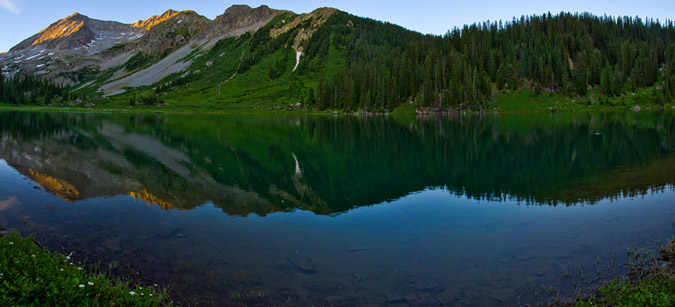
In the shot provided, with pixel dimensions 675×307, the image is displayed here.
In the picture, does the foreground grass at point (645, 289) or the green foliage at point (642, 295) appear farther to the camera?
the foreground grass at point (645, 289)

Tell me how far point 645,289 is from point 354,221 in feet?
36.5

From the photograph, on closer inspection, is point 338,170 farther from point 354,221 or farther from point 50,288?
point 50,288

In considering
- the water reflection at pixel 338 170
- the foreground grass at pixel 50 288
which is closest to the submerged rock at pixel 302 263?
the foreground grass at pixel 50 288

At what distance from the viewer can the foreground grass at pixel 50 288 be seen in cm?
721

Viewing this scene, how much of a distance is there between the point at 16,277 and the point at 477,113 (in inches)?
5982

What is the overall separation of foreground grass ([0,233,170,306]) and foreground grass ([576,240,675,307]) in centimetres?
1023

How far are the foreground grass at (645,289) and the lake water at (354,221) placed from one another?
0.90m

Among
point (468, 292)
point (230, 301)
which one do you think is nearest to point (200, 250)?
point (230, 301)

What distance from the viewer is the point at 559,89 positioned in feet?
515

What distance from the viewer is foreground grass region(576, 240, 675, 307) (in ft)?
24.9

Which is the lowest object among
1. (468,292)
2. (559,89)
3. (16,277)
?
(468,292)

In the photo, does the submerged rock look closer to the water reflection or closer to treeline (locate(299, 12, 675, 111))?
the water reflection

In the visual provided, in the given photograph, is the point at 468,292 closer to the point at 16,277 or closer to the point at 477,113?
the point at 16,277

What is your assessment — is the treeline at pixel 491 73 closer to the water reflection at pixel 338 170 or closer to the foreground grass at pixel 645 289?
the water reflection at pixel 338 170
